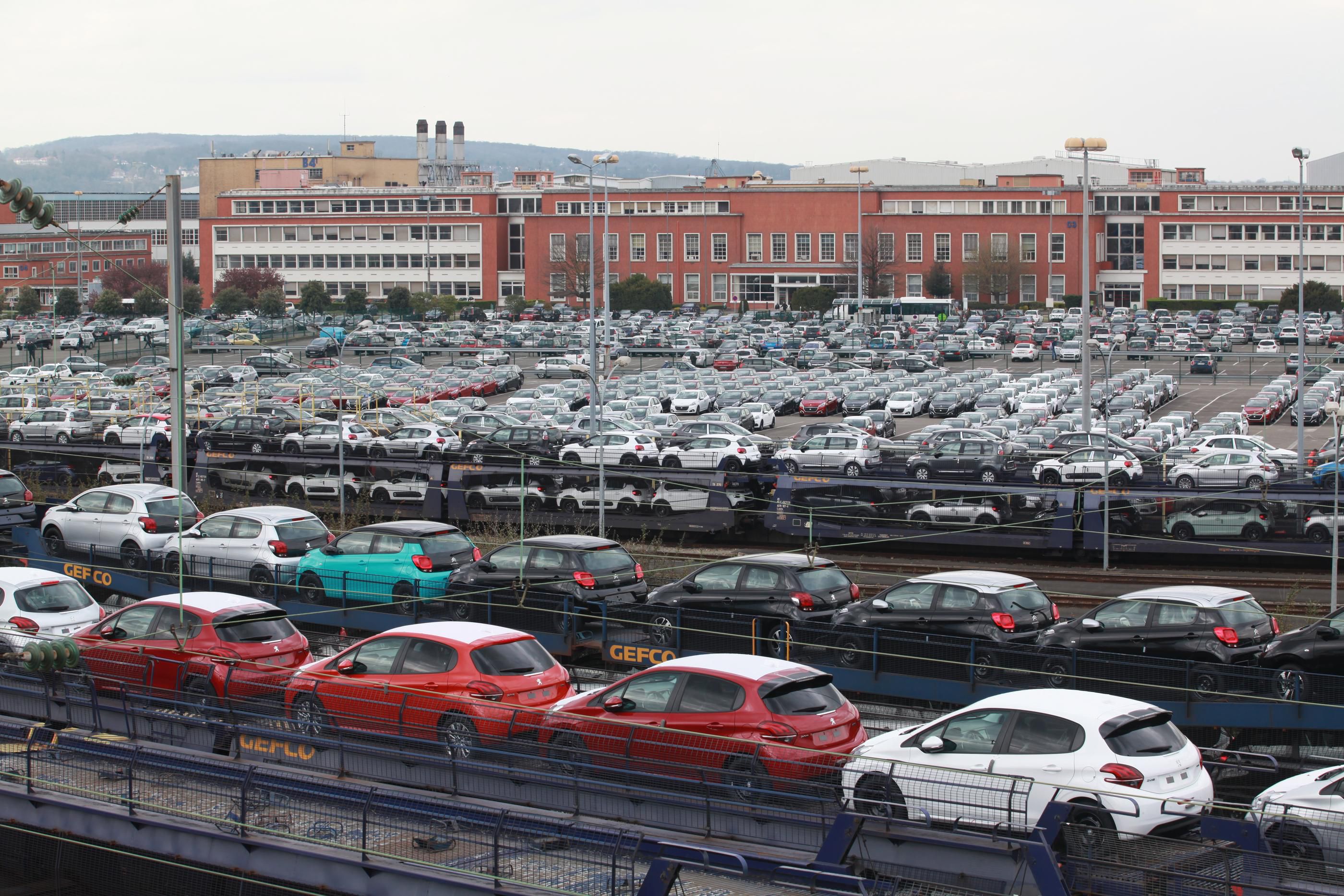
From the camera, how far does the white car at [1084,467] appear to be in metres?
34.7

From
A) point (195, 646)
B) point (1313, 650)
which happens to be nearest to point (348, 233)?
point (195, 646)

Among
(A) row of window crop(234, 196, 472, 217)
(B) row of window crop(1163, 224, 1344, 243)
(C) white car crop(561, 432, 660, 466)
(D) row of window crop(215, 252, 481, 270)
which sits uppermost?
(A) row of window crop(234, 196, 472, 217)

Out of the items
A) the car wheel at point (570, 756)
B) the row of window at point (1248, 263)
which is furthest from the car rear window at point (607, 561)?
the row of window at point (1248, 263)

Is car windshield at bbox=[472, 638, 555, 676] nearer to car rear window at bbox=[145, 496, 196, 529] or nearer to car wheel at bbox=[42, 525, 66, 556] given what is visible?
car rear window at bbox=[145, 496, 196, 529]

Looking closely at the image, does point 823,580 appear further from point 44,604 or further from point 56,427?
point 56,427

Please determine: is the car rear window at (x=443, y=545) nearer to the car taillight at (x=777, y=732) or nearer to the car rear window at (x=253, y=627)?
the car rear window at (x=253, y=627)

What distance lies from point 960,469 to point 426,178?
137563 mm

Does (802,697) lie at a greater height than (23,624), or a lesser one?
greater

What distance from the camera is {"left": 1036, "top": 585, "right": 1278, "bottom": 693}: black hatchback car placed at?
16.4 m

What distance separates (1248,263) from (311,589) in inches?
4199

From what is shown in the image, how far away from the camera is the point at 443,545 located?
21.0 meters

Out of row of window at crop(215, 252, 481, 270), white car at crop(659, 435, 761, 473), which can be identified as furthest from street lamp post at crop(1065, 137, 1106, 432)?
row of window at crop(215, 252, 481, 270)

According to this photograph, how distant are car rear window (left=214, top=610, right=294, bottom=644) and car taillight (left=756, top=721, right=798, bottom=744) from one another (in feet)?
21.7

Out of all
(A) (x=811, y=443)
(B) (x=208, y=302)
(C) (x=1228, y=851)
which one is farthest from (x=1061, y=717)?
(B) (x=208, y=302)
